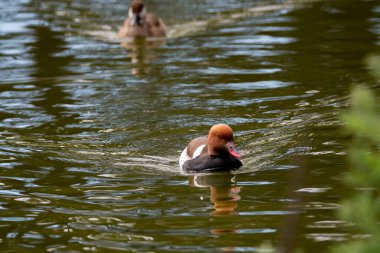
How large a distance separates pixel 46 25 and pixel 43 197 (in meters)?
12.3

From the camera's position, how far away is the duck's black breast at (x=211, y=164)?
1108 cm

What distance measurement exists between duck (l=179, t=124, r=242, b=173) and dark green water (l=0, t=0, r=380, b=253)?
155 mm

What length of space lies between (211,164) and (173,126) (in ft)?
6.81

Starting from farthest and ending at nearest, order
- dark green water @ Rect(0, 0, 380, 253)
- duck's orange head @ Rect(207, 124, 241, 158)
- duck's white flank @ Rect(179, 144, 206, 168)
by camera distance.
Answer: duck's white flank @ Rect(179, 144, 206, 168) < duck's orange head @ Rect(207, 124, 241, 158) < dark green water @ Rect(0, 0, 380, 253)

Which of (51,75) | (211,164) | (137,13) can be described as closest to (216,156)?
(211,164)

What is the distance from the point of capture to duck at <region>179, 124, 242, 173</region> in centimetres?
1105

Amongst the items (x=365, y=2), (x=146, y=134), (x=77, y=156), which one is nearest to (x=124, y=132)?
(x=146, y=134)

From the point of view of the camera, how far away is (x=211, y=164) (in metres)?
11.1

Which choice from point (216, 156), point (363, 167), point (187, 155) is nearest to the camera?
point (363, 167)

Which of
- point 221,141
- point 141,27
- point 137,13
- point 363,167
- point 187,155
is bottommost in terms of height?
point 187,155

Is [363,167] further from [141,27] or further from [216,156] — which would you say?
[141,27]

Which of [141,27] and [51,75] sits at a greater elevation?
[141,27]

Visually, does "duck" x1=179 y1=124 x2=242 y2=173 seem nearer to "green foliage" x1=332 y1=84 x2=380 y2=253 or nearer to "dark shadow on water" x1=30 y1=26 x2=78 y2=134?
"dark shadow on water" x1=30 y1=26 x2=78 y2=134

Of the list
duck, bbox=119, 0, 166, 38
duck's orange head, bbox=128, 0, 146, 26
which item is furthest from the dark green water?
duck's orange head, bbox=128, 0, 146, 26
